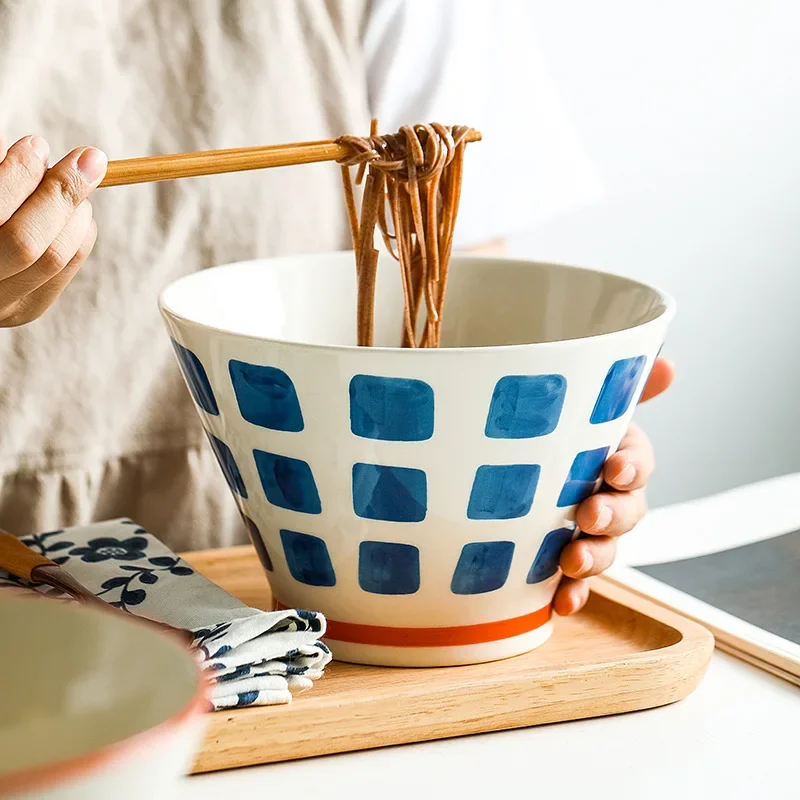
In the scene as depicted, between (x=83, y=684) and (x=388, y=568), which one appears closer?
(x=83, y=684)

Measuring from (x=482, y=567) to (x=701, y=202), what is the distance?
38.5 inches

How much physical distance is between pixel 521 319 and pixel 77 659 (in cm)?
44

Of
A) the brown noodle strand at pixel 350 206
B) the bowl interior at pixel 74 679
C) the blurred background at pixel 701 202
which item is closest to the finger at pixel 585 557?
the brown noodle strand at pixel 350 206

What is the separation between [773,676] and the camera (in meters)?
0.58

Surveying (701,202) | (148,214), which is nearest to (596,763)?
(148,214)

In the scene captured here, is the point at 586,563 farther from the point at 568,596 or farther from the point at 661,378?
the point at 661,378

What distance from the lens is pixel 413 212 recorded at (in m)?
0.63

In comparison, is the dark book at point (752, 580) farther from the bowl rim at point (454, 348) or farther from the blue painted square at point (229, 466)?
the blue painted square at point (229, 466)

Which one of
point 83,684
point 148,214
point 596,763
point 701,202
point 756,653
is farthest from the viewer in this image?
point 701,202

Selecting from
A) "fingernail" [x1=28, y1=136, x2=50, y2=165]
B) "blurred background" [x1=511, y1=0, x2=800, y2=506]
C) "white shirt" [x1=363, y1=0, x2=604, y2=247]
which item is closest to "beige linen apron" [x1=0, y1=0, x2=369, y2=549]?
"white shirt" [x1=363, y1=0, x2=604, y2=247]

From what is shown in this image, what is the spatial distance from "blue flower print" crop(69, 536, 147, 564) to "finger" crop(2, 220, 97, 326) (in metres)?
0.14

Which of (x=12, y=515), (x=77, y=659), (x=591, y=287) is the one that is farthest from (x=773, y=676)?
(x=12, y=515)

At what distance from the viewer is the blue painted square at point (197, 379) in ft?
1.73

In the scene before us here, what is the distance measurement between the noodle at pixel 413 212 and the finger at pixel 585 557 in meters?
0.15
